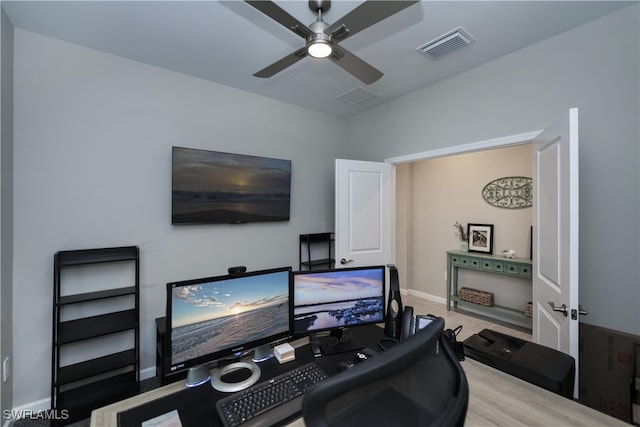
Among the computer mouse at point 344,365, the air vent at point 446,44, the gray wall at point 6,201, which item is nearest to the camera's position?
the computer mouse at point 344,365

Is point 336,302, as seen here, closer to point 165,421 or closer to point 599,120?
point 165,421

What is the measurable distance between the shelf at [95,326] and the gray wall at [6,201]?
29 cm

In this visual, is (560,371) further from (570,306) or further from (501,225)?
(501,225)

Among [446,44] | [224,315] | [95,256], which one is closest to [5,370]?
[95,256]

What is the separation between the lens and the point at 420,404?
21.4 inches

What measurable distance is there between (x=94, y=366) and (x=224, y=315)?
1664 mm

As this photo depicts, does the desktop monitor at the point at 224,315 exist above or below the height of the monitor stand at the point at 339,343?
above

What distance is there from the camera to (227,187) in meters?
2.71

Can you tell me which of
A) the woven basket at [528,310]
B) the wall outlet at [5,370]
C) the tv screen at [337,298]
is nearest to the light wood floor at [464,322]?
the woven basket at [528,310]

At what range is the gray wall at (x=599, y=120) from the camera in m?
1.69

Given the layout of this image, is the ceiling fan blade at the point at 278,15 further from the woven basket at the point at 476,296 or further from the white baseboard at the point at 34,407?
the woven basket at the point at 476,296

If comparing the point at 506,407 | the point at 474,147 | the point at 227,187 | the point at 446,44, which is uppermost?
the point at 446,44

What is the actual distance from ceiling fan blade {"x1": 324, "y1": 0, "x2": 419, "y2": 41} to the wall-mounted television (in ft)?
5.51

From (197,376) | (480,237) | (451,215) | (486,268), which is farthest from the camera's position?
(451,215)
